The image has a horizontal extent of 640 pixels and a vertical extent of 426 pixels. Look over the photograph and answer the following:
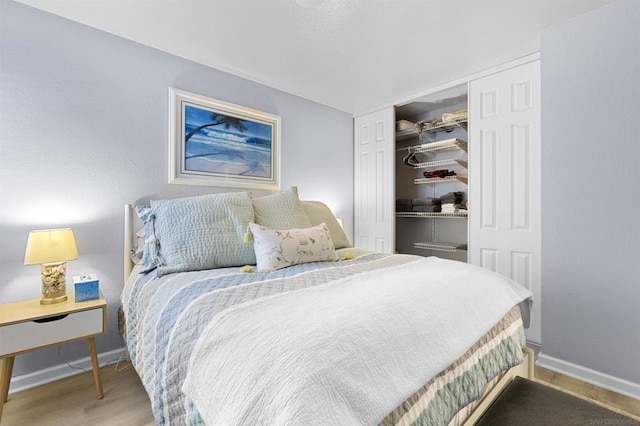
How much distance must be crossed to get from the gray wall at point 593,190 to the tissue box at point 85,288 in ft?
9.57

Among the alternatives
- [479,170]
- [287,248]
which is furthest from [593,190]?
[287,248]

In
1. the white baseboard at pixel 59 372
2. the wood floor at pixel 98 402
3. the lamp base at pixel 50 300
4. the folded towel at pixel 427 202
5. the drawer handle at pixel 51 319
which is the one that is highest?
the folded towel at pixel 427 202

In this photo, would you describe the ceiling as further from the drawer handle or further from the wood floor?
the wood floor

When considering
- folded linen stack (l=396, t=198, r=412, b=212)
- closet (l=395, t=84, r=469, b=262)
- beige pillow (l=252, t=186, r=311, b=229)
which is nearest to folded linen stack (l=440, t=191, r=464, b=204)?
closet (l=395, t=84, r=469, b=262)

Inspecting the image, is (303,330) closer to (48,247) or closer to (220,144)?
(48,247)

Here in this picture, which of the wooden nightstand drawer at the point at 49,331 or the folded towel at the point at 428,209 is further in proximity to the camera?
the folded towel at the point at 428,209

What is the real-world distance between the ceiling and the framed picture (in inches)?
14.7

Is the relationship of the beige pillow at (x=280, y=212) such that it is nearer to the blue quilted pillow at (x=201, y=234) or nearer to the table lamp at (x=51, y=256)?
the blue quilted pillow at (x=201, y=234)

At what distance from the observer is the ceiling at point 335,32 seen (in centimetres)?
183

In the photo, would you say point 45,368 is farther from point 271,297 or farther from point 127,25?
point 127,25

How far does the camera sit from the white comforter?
0.66 metres

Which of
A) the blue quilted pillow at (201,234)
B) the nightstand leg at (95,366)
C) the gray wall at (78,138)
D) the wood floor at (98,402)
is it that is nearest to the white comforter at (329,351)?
the blue quilted pillow at (201,234)

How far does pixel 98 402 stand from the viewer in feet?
5.41

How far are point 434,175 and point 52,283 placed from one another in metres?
Answer: 3.23
